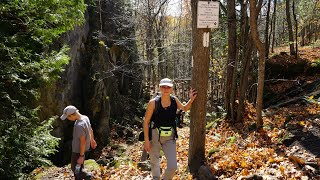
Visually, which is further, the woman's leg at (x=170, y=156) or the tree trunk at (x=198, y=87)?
the tree trunk at (x=198, y=87)

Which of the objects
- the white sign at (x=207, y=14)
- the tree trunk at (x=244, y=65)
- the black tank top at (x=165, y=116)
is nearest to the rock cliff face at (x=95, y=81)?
the tree trunk at (x=244, y=65)

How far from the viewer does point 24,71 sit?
6.45 meters

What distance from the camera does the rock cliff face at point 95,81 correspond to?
13617mm

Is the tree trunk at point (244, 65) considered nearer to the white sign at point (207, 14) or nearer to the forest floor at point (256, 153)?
the forest floor at point (256, 153)

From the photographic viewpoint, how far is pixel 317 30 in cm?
3669

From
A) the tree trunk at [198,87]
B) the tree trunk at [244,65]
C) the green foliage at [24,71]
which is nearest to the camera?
the tree trunk at [198,87]

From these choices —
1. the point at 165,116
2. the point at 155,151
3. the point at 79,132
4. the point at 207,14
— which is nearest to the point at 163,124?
the point at 165,116

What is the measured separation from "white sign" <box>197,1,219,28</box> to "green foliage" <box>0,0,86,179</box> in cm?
368

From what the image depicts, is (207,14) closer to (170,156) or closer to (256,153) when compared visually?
(170,156)

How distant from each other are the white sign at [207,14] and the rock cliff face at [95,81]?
9016 millimetres

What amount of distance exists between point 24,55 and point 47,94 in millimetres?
6321

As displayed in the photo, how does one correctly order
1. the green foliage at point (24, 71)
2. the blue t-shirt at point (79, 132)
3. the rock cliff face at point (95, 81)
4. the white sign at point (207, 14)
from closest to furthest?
the white sign at point (207, 14) → the blue t-shirt at point (79, 132) → the green foliage at point (24, 71) → the rock cliff face at point (95, 81)

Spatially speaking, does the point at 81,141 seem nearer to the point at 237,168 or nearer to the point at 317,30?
the point at 237,168

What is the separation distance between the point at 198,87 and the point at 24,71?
4.14 metres
